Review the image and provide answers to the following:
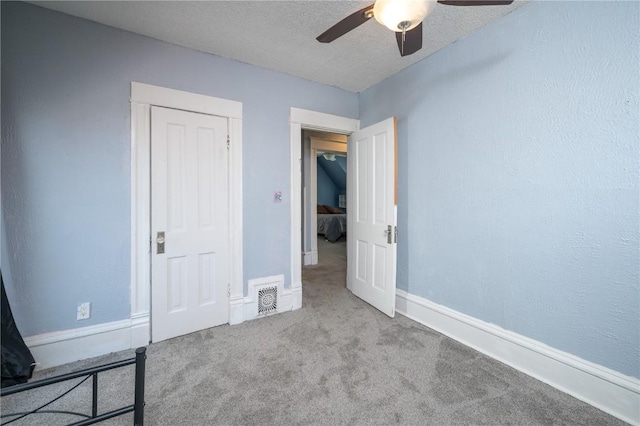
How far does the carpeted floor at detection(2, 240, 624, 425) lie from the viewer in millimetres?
1482

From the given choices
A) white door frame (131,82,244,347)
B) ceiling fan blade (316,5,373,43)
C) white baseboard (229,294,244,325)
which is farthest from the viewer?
white baseboard (229,294,244,325)

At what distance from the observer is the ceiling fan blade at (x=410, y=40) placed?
153cm

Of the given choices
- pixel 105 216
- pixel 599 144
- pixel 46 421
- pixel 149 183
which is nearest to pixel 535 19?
pixel 599 144

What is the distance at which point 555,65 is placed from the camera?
1.71 metres

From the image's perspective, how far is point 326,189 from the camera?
32.9 feet

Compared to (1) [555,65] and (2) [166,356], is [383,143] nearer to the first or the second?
(1) [555,65]

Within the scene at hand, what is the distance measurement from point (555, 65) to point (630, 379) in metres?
1.90

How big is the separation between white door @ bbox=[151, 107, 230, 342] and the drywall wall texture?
215 mm

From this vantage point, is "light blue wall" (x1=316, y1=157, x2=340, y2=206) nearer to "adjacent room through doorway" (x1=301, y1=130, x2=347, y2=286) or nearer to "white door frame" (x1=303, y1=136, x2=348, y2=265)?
"adjacent room through doorway" (x1=301, y1=130, x2=347, y2=286)

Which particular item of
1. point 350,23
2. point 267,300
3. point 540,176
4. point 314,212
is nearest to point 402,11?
point 350,23

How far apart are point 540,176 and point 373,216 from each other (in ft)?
4.79

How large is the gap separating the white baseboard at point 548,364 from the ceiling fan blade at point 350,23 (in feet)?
7.53

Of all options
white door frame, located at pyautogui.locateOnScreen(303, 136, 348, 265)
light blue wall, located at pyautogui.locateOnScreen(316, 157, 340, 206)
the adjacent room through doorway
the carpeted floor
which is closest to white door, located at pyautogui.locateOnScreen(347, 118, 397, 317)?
the carpeted floor

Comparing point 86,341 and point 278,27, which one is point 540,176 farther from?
point 86,341
